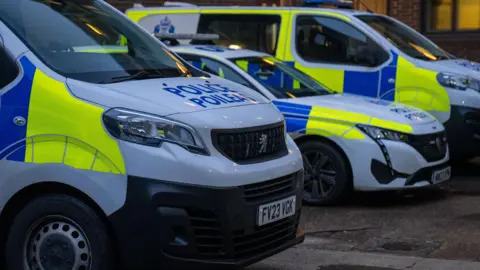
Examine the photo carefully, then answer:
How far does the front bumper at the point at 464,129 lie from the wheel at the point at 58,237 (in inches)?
229

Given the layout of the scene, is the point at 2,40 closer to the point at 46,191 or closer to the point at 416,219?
the point at 46,191

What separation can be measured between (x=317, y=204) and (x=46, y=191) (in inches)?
158

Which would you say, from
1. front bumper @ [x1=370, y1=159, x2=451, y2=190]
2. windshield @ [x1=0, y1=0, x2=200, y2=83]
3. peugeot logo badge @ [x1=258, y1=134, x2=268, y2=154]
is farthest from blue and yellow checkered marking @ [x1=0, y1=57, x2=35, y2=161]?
front bumper @ [x1=370, y1=159, x2=451, y2=190]

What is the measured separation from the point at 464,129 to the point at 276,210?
16.9 ft

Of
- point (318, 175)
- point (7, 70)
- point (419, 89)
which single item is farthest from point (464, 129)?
point (7, 70)

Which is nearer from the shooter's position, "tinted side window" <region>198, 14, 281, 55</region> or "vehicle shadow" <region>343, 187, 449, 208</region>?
"vehicle shadow" <region>343, 187, 449, 208</region>

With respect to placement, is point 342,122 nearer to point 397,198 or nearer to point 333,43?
point 397,198

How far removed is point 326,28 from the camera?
33.9 feet

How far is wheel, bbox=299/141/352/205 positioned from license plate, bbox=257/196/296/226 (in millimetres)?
3100

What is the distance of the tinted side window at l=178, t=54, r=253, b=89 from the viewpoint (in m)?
9.01

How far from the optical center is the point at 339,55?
10281mm

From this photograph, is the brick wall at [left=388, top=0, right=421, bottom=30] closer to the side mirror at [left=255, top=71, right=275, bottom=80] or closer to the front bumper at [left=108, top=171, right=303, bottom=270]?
the side mirror at [left=255, top=71, right=275, bottom=80]

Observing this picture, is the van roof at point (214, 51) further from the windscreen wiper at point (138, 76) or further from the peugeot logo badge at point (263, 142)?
the peugeot logo badge at point (263, 142)

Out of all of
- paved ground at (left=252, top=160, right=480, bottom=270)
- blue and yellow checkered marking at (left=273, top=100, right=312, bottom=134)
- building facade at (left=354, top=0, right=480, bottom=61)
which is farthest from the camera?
building facade at (left=354, top=0, right=480, bottom=61)
